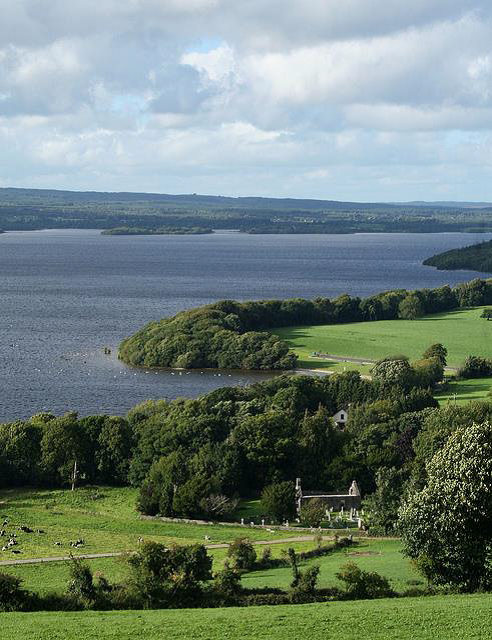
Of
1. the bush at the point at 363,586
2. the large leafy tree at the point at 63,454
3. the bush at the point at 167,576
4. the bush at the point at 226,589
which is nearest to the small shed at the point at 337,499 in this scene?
the large leafy tree at the point at 63,454

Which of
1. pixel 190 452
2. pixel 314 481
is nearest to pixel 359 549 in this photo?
pixel 314 481

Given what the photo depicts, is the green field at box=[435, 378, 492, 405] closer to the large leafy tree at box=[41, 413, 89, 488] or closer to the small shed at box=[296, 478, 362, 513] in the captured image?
the small shed at box=[296, 478, 362, 513]

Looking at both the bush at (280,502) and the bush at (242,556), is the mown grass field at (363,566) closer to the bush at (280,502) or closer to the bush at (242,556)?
the bush at (242,556)

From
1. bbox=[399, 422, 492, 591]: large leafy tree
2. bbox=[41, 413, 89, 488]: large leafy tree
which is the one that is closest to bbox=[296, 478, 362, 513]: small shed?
bbox=[41, 413, 89, 488]: large leafy tree

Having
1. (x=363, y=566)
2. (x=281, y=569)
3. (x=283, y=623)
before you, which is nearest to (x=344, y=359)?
(x=281, y=569)

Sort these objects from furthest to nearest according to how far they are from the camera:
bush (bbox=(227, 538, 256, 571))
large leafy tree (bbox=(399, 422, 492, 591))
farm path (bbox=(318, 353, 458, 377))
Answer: farm path (bbox=(318, 353, 458, 377))
bush (bbox=(227, 538, 256, 571))
large leafy tree (bbox=(399, 422, 492, 591))

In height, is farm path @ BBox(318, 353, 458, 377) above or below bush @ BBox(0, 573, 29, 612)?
below

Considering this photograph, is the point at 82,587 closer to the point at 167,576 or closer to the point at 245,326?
the point at 167,576
